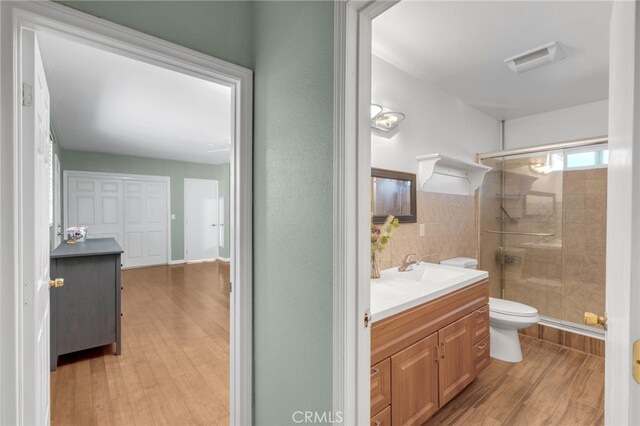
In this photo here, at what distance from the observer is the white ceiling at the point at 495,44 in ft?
5.63

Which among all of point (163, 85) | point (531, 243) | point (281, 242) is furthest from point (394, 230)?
point (163, 85)

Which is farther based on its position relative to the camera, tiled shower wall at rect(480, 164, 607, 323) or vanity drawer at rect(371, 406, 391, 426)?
tiled shower wall at rect(480, 164, 607, 323)

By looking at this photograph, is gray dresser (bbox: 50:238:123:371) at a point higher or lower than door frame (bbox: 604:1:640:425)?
lower

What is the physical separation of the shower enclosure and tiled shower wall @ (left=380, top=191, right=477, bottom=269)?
9.3 inches

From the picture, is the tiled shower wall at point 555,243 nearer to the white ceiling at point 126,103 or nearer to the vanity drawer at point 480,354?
the vanity drawer at point 480,354

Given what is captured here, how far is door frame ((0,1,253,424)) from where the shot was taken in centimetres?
97

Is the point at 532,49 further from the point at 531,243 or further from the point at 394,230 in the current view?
the point at 531,243

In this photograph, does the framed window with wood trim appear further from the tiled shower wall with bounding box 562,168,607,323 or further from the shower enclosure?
the tiled shower wall with bounding box 562,168,607,323

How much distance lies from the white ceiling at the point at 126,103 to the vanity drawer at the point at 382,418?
1.79m

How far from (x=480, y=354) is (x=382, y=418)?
3.79 feet

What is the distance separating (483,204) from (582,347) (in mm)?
1559

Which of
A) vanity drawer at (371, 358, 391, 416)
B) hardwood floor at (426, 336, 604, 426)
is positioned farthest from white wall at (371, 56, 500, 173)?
hardwood floor at (426, 336, 604, 426)

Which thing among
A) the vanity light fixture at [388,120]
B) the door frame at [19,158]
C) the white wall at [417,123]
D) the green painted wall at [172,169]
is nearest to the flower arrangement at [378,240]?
the white wall at [417,123]

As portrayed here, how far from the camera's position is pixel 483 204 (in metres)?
3.25
